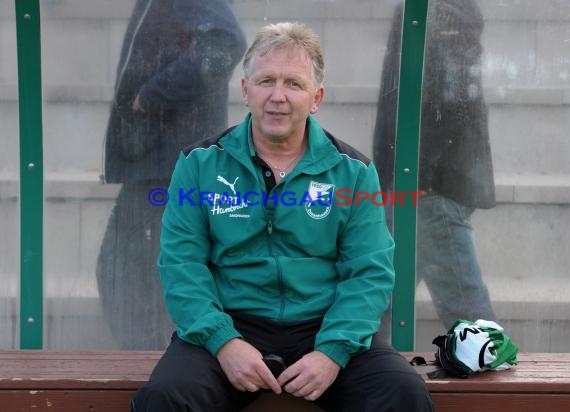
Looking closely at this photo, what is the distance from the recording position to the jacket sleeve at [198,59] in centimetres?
450

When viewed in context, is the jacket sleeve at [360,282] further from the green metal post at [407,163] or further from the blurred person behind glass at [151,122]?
the blurred person behind glass at [151,122]

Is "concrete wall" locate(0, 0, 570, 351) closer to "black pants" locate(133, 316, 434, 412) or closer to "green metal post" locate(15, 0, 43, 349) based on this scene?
"green metal post" locate(15, 0, 43, 349)

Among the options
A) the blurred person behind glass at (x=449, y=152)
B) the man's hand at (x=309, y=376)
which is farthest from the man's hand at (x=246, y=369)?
the blurred person behind glass at (x=449, y=152)

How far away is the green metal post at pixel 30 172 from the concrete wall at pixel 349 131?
45 mm

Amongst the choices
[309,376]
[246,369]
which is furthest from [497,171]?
[246,369]

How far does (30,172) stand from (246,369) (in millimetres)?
1671

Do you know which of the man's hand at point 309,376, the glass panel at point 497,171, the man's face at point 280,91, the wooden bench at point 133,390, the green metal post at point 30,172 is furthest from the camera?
the glass panel at point 497,171

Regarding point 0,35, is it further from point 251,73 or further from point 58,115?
point 251,73

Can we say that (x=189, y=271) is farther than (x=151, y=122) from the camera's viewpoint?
No

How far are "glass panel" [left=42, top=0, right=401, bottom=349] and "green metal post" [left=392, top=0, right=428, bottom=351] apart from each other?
11cm

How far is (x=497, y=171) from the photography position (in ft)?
15.1

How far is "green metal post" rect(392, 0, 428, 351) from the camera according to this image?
4.46m

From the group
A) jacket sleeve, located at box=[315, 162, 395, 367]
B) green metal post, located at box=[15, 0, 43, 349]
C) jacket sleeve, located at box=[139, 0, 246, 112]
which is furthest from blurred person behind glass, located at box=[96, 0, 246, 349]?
jacket sleeve, located at box=[315, 162, 395, 367]

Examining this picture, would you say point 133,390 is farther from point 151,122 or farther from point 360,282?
point 151,122
